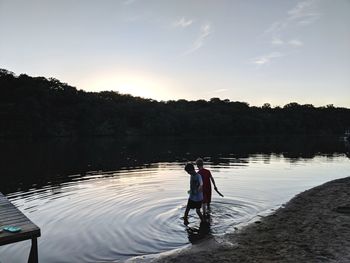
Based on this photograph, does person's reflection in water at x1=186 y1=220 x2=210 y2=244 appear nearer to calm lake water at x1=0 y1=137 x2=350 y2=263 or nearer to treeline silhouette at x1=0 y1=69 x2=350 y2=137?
calm lake water at x1=0 y1=137 x2=350 y2=263

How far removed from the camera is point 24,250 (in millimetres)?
10258

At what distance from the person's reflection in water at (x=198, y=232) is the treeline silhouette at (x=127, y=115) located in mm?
94130

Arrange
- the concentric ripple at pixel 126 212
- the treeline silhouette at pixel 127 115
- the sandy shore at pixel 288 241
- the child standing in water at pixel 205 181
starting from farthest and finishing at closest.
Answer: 1. the treeline silhouette at pixel 127 115
2. the child standing in water at pixel 205 181
3. the concentric ripple at pixel 126 212
4. the sandy shore at pixel 288 241

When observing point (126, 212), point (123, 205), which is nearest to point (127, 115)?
point (123, 205)

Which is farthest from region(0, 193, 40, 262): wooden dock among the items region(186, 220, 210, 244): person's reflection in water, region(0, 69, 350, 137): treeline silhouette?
region(0, 69, 350, 137): treeline silhouette

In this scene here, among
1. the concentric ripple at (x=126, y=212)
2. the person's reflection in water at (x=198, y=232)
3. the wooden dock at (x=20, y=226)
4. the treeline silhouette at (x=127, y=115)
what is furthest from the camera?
the treeline silhouette at (x=127, y=115)

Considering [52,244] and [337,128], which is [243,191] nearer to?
[52,244]

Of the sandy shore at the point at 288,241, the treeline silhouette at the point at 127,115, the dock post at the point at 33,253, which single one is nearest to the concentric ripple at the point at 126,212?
the dock post at the point at 33,253

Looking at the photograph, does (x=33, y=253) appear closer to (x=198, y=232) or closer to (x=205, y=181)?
(x=198, y=232)

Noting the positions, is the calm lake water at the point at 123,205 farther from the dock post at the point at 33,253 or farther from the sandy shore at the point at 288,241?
the sandy shore at the point at 288,241

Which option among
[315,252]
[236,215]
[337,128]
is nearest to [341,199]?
[236,215]

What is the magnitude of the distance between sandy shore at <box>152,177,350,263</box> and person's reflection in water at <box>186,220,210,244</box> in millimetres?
507

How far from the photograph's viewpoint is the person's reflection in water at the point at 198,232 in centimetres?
1097

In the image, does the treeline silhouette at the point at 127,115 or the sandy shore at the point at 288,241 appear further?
the treeline silhouette at the point at 127,115
